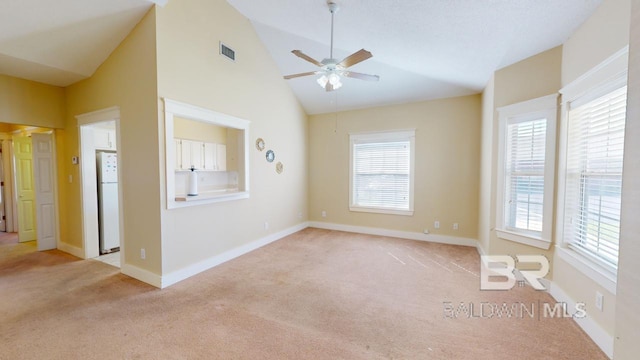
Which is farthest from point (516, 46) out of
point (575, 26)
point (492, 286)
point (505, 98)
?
point (492, 286)

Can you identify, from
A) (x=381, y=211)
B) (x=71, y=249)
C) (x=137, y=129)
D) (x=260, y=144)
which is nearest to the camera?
(x=137, y=129)

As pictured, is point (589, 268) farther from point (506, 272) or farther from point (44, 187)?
point (44, 187)

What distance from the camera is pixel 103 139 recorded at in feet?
13.9

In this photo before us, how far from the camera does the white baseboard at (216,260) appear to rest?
3.14m

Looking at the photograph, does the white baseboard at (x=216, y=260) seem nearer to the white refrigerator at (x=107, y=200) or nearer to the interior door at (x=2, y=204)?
the white refrigerator at (x=107, y=200)

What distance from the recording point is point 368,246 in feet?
15.6

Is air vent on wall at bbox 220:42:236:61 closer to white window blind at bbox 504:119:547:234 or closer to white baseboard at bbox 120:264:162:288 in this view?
white baseboard at bbox 120:264:162:288

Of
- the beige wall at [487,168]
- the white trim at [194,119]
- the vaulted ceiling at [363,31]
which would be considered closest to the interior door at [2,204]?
the vaulted ceiling at [363,31]

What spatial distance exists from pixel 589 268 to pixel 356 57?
2793mm

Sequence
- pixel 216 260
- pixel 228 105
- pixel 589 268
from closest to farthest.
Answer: pixel 589 268, pixel 216 260, pixel 228 105

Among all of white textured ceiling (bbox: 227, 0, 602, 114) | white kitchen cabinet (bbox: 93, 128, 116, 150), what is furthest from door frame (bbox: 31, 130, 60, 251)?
white textured ceiling (bbox: 227, 0, 602, 114)

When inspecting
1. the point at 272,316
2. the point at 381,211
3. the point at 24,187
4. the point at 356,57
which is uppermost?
the point at 356,57

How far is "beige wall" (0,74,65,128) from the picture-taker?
11.9 feet

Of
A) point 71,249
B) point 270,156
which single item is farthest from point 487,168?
point 71,249
